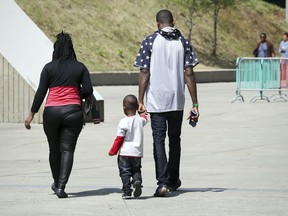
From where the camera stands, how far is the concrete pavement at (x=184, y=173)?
9.92 meters

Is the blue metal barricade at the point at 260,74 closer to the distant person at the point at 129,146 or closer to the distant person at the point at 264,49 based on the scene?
the distant person at the point at 264,49

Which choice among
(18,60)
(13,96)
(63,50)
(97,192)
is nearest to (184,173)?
(97,192)

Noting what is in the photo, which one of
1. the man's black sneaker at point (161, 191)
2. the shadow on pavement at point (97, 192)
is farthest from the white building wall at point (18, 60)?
the man's black sneaker at point (161, 191)

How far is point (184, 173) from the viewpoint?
12852 millimetres

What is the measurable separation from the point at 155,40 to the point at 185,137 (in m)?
6.78

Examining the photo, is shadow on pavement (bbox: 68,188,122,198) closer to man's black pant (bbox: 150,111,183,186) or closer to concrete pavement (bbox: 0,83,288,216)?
concrete pavement (bbox: 0,83,288,216)

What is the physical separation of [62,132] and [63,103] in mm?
282

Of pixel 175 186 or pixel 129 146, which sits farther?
pixel 175 186

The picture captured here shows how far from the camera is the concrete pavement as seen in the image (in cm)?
992

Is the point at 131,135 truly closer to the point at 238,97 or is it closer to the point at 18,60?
the point at 18,60

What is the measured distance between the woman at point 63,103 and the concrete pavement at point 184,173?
0.36 metres

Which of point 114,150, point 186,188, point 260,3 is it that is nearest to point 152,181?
point 186,188

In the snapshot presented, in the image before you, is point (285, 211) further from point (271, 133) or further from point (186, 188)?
point (271, 133)

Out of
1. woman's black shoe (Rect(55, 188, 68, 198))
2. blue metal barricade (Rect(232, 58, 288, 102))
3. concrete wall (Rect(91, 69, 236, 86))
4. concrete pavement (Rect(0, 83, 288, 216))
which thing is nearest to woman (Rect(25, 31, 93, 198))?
woman's black shoe (Rect(55, 188, 68, 198))
